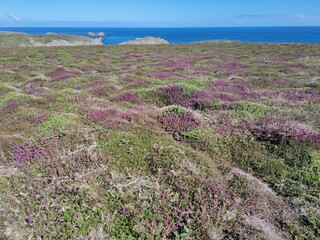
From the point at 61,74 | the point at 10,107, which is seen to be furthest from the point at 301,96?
the point at 61,74

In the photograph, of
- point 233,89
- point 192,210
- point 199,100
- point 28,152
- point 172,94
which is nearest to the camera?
point 192,210

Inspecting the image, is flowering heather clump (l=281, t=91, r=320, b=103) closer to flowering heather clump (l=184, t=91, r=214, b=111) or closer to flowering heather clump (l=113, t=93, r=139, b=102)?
flowering heather clump (l=184, t=91, r=214, b=111)

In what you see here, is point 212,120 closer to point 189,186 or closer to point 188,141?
point 188,141

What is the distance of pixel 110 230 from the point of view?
5.53 m

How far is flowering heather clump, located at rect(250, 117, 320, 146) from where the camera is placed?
8.97 m

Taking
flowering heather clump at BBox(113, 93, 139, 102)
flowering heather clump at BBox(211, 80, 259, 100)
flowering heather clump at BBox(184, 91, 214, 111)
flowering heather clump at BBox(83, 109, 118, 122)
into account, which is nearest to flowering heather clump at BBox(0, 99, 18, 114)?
flowering heather clump at BBox(83, 109, 118, 122)

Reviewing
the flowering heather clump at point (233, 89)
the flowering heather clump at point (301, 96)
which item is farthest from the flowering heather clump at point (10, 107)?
the flowering heather clump at point (301, 96)

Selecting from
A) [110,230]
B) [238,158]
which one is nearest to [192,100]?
[238,158]

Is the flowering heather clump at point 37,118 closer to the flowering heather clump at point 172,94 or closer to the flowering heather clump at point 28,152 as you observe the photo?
the flowering heather clump at point 28,152

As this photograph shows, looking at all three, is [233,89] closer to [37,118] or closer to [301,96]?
[301,96]

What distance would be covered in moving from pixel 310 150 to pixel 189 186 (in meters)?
4.90

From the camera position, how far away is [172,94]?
15.5m

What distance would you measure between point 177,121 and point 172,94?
534 cm

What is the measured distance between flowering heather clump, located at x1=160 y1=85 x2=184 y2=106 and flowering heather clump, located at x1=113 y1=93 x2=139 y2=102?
185 cm
